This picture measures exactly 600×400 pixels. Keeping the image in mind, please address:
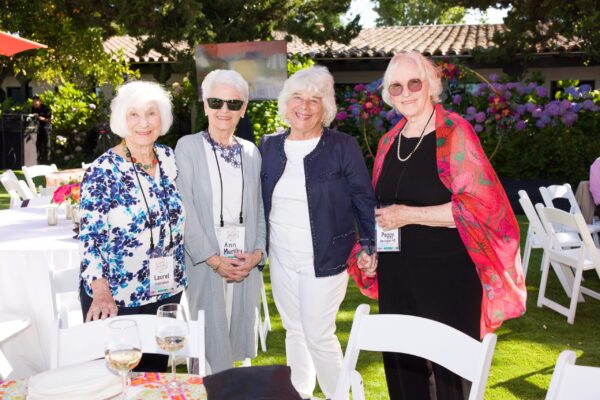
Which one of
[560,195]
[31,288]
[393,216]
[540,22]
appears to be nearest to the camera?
[393,216]

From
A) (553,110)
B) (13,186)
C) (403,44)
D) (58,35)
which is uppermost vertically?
(403,44)

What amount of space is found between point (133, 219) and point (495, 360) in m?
2.77

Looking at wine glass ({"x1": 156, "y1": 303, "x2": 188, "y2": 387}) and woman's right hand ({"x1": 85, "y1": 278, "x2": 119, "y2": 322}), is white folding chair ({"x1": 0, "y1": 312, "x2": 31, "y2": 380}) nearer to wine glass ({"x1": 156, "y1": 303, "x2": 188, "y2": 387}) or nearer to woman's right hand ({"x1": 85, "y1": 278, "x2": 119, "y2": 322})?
woman's right hand ({"x1": 85, "y1": 278, "x2": 119, "y2": 322})

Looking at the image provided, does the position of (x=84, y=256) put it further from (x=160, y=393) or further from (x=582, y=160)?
(x=582, y=160)

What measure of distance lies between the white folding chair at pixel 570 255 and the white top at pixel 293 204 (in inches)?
95.2

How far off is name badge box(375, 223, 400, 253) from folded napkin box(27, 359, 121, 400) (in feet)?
4.14

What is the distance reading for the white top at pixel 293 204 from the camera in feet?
9.93

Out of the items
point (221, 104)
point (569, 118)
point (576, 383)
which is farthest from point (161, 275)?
point (569, 118)

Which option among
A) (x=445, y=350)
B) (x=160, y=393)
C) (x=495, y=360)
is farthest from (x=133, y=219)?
(x=495, y=360)

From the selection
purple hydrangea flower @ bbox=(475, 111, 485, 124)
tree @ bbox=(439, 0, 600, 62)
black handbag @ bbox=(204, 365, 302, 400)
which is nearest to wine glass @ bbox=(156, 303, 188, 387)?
black handbag @ bbox=(204, 365, 302, 400)

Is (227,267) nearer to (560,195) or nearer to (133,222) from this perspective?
(133,222)

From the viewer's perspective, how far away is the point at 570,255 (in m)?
5.09

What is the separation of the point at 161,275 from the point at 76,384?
0.97 metres

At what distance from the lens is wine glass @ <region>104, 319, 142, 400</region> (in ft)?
5.39
